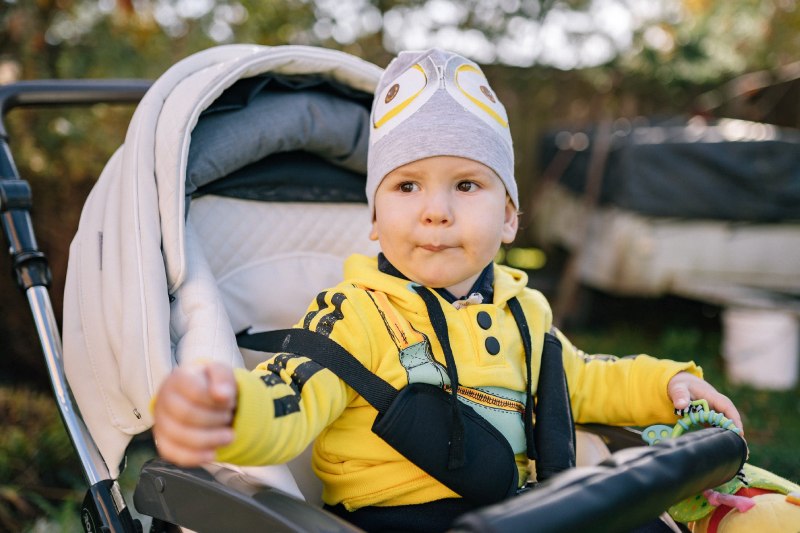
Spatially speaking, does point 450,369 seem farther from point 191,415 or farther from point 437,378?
point 191,415

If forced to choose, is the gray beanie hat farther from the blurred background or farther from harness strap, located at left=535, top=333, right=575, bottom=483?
the blurred background

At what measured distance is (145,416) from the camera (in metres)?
1.53

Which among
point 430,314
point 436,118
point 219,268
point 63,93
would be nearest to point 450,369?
point 430,314

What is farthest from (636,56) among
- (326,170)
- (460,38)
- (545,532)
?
(545,532)

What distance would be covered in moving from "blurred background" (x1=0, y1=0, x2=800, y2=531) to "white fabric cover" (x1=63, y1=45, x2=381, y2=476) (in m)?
1.35

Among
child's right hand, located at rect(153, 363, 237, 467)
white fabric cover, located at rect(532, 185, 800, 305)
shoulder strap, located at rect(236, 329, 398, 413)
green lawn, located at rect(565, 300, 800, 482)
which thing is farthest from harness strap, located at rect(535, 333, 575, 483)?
white fabric cover, located at rect(532, 185, 800, 305)

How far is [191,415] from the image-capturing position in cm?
97

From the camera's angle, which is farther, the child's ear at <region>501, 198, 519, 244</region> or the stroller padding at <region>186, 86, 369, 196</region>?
the stroller padding at <region>186, 86, 369, 196</region>

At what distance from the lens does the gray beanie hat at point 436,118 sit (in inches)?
60.4

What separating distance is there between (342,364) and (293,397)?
175 millimetres

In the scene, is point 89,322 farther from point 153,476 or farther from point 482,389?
point 482,389

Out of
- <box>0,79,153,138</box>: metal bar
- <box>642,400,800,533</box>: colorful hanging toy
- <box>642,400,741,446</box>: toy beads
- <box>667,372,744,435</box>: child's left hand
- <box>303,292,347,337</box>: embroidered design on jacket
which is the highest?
<box>0,79,153,138</box>: metal bar

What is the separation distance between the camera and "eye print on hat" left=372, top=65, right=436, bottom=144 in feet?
5.20

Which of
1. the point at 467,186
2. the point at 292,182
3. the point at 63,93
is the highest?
the point at 63,93
